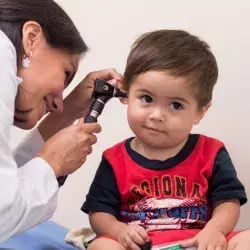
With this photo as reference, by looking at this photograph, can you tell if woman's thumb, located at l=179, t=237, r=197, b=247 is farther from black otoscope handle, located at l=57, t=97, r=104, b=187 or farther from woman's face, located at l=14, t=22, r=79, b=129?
woman's face, located at l=14, t=22, r=79, b=129

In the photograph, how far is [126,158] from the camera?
1.15 metres

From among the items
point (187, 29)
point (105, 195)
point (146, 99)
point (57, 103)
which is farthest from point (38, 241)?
point (187, 29)

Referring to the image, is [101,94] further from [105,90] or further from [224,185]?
[224,185]

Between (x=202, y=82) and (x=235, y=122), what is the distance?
0.29m

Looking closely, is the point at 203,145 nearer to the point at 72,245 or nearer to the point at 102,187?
the point at 102,187

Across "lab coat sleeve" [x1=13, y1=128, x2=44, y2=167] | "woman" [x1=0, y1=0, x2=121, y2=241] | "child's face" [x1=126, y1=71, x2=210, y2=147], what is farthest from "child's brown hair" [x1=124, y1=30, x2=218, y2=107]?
"lab coat sleeve" [x1=13, y1=128, x2=44, y2=167]

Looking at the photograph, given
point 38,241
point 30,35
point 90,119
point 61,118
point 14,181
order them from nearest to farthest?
1. point 14,181
2. point 30,35
3. point 90,119
4. point 38,241
5. point 61,118

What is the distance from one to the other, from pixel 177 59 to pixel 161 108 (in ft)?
0.34

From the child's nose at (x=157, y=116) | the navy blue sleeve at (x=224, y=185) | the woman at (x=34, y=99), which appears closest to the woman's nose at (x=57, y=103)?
the woman at (x=34, y=99)

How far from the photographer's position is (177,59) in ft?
3.51

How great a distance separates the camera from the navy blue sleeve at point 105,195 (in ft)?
3.71

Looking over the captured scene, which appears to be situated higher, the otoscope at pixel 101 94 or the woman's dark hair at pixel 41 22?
the woman's dark hair at pixel 41 22

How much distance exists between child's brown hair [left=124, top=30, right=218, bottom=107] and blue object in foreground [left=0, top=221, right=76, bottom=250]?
414 millimetres

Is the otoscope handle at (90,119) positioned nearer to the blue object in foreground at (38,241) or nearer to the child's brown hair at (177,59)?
the child's brown hair at (177,59)
